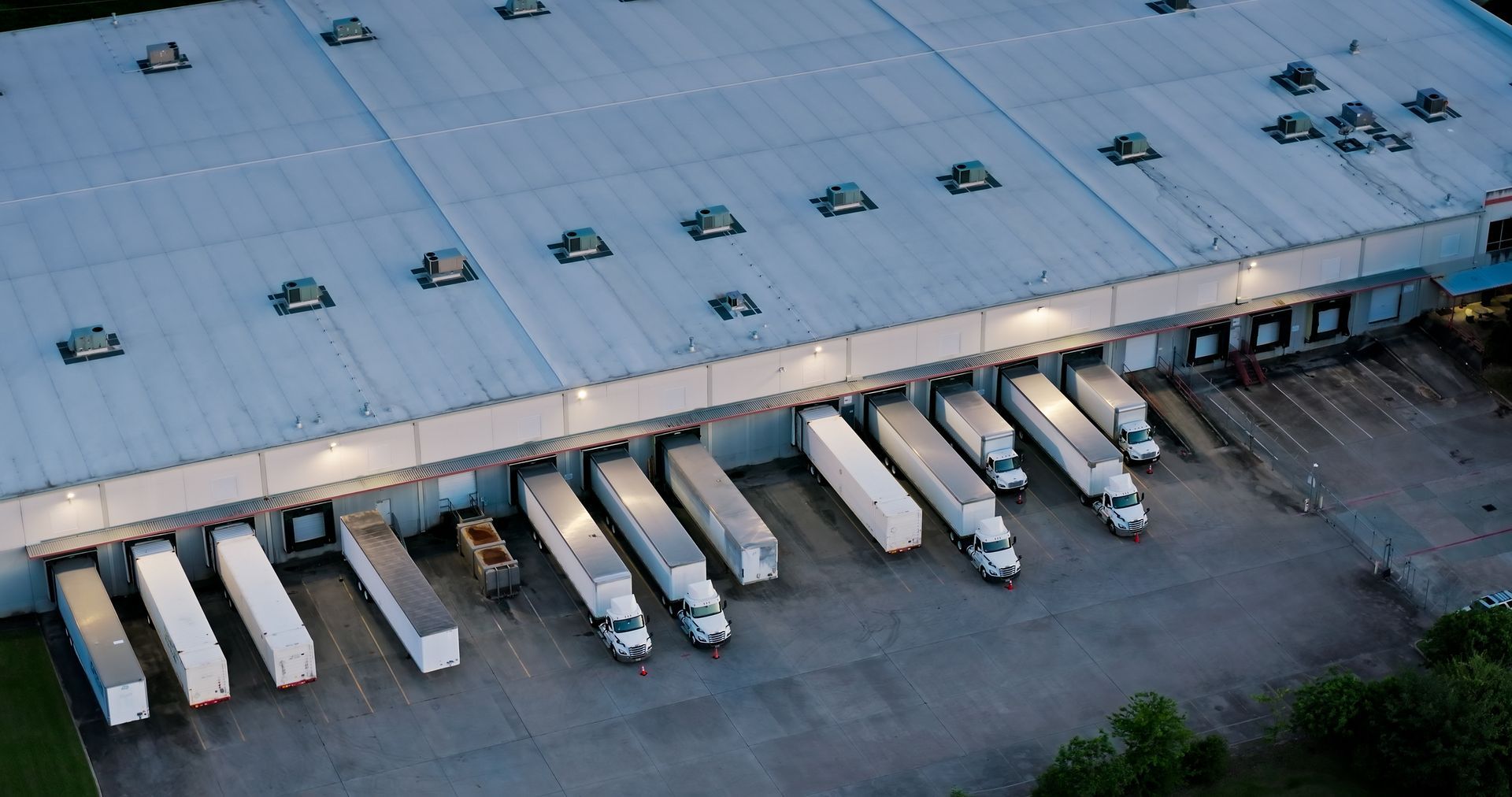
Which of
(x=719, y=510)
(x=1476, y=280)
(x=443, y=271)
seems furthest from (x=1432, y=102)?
(x=443, y=271)

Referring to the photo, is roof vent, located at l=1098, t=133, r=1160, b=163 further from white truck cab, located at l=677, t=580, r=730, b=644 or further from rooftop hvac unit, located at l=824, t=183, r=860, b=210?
white truck cab, located at l=677, t=580, r=730, b=644

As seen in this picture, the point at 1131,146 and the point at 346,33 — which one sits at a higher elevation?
the point at 346,33

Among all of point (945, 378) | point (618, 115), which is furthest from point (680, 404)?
point (618, 115)

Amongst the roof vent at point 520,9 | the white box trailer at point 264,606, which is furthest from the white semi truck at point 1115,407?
the white box trailer at point 264,606

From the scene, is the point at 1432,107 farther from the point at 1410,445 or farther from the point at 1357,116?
the point at 1410,445

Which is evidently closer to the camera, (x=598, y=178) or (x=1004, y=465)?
(x=1004, y=465)

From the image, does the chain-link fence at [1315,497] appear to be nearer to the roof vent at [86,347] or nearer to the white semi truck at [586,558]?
the white semi truck at [586,558]

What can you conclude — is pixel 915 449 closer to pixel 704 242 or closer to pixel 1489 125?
pixel 704 242
